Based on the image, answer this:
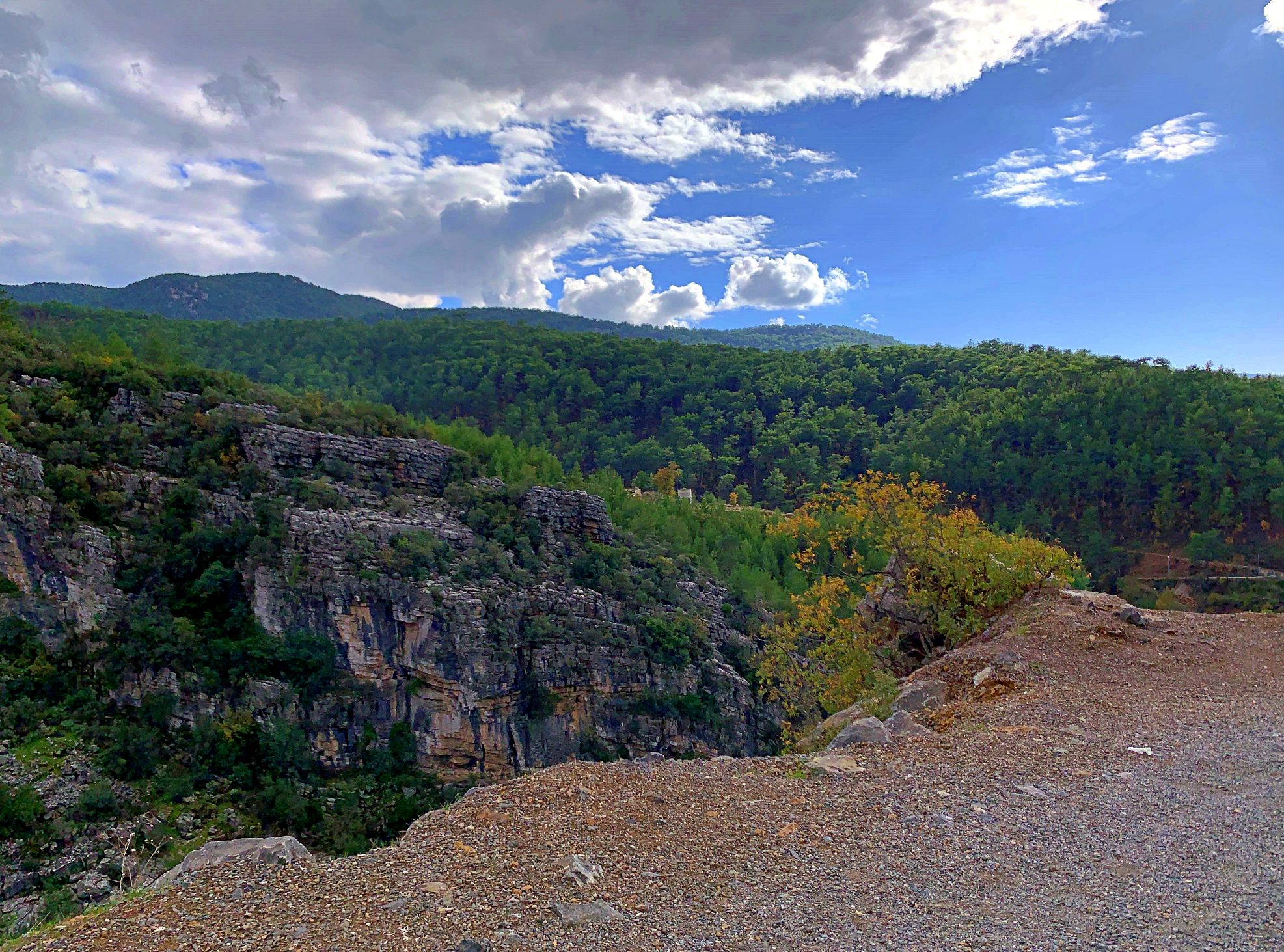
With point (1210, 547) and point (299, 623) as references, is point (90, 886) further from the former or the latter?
point (1210, 547)

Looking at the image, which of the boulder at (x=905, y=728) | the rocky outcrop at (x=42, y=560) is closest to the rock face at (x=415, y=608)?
the rocky outcrop at (x=42, y=560)

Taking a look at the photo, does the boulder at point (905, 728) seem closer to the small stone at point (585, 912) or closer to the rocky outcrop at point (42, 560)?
the small stone at point (585, 912)

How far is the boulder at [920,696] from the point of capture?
8289 millimetres

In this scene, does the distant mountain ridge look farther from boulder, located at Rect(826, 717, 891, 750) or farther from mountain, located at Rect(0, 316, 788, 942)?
boulder, located at Rect(826, 717, 891, 750)

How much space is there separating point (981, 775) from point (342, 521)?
2774 cm

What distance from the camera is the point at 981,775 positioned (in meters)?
5.73

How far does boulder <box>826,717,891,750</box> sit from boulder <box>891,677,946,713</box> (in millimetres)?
1282

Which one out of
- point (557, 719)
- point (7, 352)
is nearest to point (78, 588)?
point (7, 352)

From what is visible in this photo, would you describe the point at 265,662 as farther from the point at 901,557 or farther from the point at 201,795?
the point at 901,557

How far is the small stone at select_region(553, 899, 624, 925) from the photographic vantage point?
12.9ft

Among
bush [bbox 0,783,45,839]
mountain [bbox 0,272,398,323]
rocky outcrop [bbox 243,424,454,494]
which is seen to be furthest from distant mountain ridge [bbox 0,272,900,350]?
bush [bbox 0,783,45,839]

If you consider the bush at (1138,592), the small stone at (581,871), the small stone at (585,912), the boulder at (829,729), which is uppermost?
the small stone at (585,912)

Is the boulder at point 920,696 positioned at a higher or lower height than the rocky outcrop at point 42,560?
higher

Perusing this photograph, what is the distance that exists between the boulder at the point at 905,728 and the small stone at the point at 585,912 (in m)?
3.81
